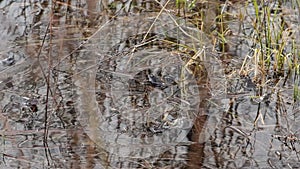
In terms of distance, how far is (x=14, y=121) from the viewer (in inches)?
94.0

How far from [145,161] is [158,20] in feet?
2.86

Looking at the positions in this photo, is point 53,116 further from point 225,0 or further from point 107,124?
point 225,0

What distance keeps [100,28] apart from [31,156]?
0.82 meters

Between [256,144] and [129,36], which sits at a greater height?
[129,36]

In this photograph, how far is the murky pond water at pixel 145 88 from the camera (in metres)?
2.27

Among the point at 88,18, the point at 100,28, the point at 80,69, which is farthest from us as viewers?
the point at 88,18

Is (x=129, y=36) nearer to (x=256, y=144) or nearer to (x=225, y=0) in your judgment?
(x=225, y=0)

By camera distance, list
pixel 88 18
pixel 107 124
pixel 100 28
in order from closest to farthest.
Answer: pixel 107 124
pixel 100 28
pixel 88 18

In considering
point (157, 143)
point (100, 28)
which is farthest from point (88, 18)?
point (157, 143)

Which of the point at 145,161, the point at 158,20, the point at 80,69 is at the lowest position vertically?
the point at 145,161

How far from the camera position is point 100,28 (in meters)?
2.87

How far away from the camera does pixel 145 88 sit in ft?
8.49

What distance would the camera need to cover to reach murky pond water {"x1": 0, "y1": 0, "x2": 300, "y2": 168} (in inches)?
89.2

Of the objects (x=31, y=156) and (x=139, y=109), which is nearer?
(x=31, y=156)
